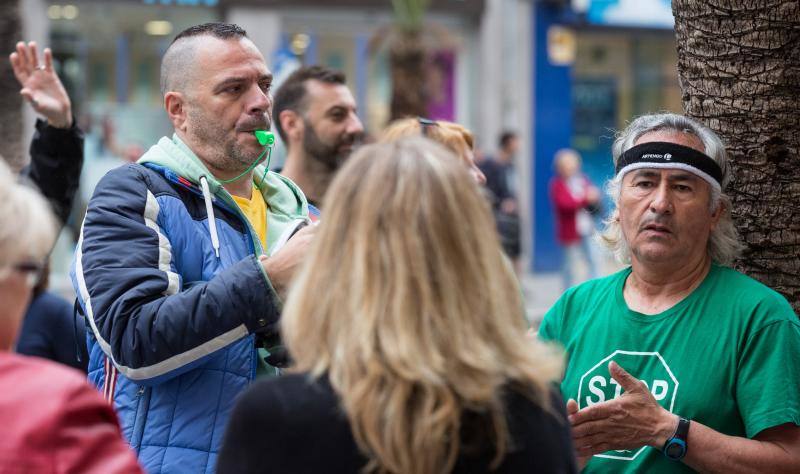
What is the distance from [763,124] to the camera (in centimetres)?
350

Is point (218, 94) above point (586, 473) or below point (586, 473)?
above

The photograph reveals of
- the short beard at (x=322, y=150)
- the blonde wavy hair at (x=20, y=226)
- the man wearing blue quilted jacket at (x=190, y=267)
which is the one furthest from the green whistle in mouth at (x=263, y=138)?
the short beard at (x=322, y=150)

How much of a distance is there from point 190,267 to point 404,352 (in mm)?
1224

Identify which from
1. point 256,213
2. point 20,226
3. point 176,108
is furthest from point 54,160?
point 20,226

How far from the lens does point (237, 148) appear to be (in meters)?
3.18

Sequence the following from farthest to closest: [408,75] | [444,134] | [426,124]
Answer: [408,75] < [426,124] < [444,134]

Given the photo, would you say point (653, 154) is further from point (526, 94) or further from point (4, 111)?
point (526, 94)

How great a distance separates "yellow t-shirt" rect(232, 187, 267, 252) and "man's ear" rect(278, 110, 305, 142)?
6.94 feet

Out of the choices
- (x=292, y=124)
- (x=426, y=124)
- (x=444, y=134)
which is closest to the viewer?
(x=444, y=134)

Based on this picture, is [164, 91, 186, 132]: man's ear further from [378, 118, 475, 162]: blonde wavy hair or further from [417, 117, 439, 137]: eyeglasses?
[417, 117, 439, 137]: eyeglasses

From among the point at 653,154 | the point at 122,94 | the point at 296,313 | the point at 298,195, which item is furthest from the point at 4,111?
the point at 122,94

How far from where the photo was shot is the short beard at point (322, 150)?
212 inches

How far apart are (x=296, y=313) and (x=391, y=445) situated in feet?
1.03

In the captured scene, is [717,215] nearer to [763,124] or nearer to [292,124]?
[763,124]
